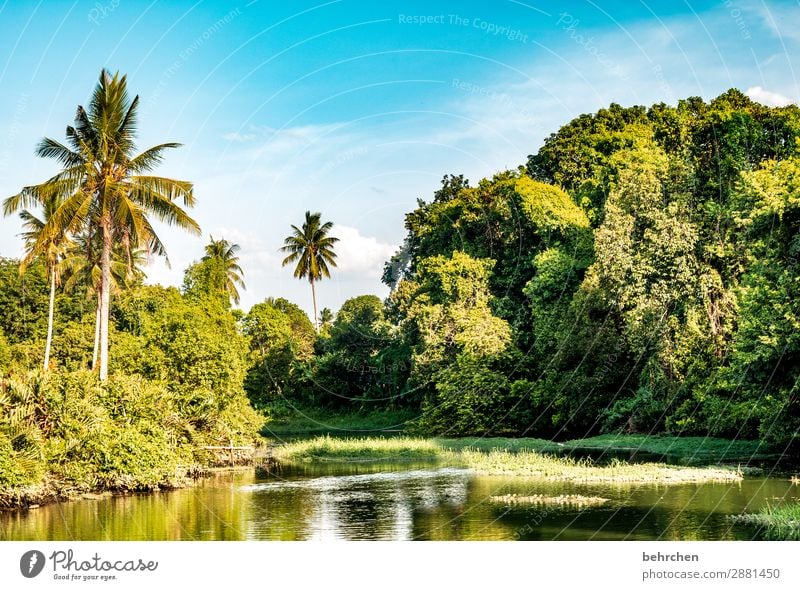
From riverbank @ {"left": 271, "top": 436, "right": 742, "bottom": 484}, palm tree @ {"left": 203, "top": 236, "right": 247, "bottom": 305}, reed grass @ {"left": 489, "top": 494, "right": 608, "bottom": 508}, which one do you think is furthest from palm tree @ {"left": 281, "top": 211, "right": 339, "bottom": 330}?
reed grass @ {"left": 489, "top": 494, "right": 608, "bottom": 508}

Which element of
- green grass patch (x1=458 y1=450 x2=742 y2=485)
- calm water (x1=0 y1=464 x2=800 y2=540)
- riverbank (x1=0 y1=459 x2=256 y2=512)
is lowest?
calm water (x1=0 y1=464 x2=800 y2=540)

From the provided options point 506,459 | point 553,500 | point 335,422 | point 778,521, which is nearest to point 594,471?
point 506,459

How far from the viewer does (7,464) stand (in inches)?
870

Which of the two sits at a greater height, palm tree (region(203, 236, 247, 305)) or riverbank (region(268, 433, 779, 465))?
palm tree (region(203, 236, 247, 305))

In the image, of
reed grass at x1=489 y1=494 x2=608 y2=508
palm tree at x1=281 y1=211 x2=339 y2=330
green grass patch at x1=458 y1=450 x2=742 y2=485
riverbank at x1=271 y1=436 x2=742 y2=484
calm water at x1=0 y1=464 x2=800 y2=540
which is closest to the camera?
calm water at x1=0 y1=464 x2=800 y2=540

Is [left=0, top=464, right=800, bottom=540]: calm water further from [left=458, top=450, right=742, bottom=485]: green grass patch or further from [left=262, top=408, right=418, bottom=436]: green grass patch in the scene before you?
[left=262, top=408, right=418, bottom=436]: green grass patch

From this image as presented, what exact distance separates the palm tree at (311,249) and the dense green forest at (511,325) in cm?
938

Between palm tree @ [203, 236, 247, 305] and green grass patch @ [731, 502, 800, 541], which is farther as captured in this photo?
palm tree @ [203, 236, 247, 305]

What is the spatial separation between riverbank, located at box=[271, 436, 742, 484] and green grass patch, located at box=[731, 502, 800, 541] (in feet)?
22.1

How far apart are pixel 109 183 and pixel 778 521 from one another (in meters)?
24.0

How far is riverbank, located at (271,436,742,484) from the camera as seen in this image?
2772cm

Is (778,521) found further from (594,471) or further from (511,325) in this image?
(511,325)

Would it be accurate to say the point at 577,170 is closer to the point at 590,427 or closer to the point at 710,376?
the point at 590,427

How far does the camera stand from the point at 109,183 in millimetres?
31219
